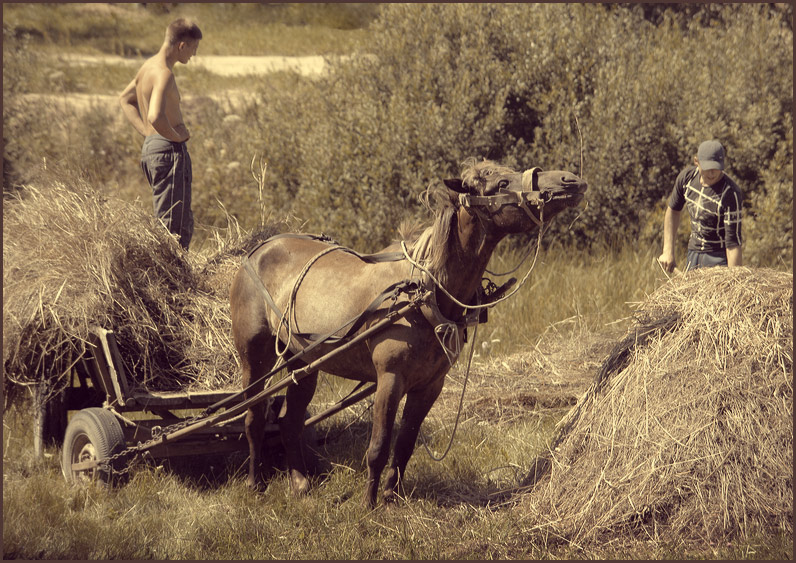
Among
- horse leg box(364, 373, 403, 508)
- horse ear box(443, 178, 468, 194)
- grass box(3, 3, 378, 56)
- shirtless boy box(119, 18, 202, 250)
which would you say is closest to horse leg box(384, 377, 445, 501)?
horse leg box(364, 373, 403, 508)

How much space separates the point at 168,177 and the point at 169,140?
0.29m

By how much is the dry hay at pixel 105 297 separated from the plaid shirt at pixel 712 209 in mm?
3652

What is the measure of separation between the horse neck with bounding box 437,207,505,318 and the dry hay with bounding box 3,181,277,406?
80.0 inches

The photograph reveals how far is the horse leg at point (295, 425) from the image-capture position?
18.7 feet

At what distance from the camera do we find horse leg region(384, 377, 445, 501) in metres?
4.94

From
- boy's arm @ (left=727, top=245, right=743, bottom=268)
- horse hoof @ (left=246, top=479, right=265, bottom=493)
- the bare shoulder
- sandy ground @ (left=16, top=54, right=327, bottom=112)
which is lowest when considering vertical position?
horse hoof @ (left=246, top=479, right=265, bottom=493)

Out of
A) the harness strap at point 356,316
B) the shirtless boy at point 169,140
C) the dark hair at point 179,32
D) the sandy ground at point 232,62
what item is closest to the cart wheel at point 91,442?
the harness strap at point 356,316

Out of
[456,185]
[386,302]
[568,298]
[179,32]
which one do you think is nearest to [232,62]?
[568,298]

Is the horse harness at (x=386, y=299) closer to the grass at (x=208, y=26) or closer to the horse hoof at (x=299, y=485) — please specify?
the horse hoof at (x=299, y=485)

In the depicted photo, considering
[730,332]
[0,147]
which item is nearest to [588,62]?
[730,332]

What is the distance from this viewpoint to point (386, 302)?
15.3 ft

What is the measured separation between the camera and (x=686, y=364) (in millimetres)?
4688

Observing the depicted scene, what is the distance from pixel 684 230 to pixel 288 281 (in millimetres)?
7829

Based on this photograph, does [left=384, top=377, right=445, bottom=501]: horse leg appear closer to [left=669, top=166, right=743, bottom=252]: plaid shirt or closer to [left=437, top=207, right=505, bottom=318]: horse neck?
[left=437, top=207, right=505, bottom=318]: horse neck
